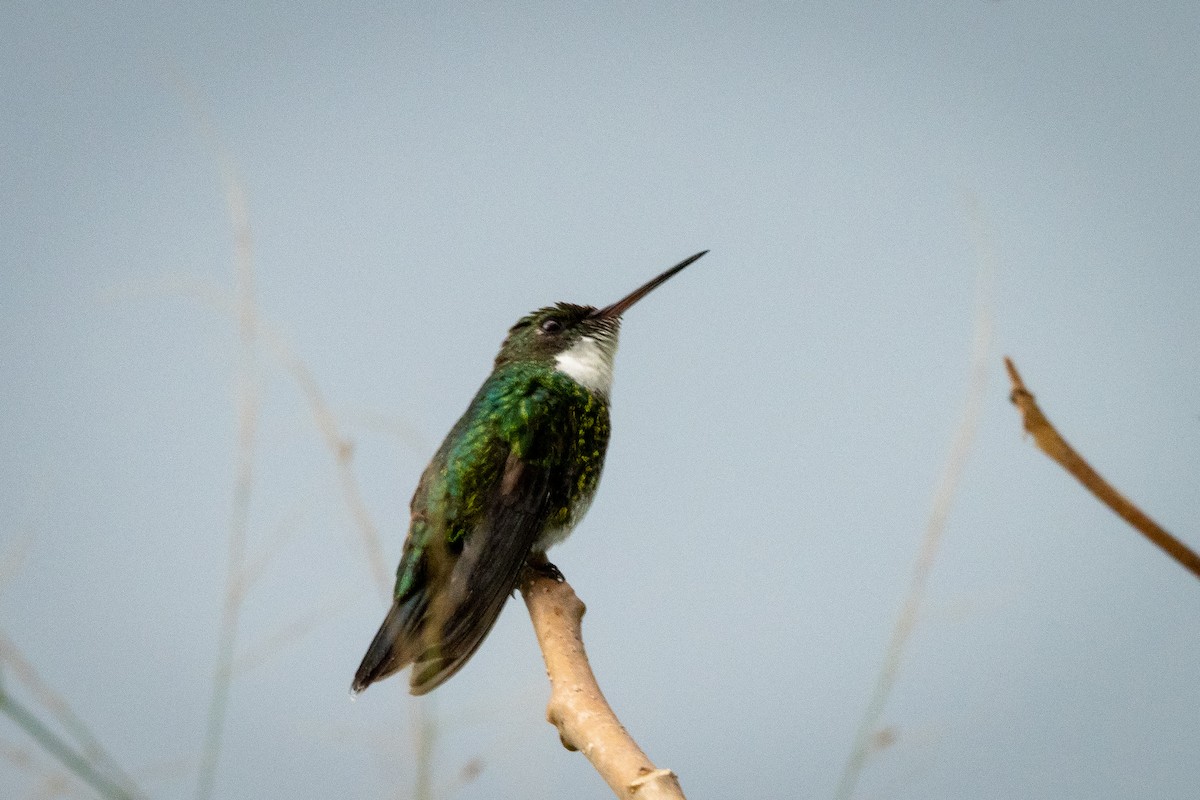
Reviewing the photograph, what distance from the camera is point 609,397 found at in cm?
248

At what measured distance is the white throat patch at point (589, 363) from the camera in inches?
95.7

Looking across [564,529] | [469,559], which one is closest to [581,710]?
[469,559]

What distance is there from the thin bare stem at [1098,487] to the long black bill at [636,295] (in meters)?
1.91

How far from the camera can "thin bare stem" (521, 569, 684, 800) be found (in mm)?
872

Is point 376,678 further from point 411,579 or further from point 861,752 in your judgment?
point 861,752

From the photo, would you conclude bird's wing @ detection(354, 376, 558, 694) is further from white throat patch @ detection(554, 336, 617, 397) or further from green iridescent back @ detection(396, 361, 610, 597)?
white throat patch @ detection(554, 336, 617, 397)

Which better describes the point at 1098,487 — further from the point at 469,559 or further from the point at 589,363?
the point at 589,363

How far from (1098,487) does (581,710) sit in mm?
787

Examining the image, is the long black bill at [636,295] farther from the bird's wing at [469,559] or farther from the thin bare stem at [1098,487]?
the thin bare stem at [1098,487]

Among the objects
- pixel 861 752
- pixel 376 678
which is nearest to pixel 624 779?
pixel 861 752

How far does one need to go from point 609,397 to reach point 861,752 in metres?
1.25

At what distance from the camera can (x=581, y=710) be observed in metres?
1.11

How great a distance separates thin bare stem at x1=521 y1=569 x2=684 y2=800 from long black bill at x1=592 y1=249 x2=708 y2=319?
2.74 feet

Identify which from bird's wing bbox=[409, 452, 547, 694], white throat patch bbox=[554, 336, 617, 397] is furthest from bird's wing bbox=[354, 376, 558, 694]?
white throat patch bbox=[554, 336, 617, 397]
